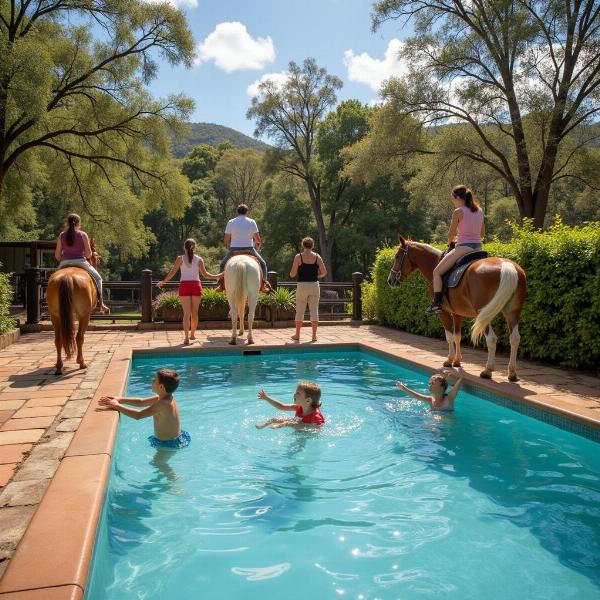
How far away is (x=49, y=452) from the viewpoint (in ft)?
12.5

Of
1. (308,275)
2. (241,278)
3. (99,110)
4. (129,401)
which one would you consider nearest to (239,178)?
(99,110)

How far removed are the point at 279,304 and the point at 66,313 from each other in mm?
8094

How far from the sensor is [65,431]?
4324 millimetres

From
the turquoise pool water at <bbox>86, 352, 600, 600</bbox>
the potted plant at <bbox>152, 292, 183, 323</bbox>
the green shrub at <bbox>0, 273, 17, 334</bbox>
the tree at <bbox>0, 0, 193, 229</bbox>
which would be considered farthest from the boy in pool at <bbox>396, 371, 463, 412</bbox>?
the tree at <bbox>0, 0, 193, 229</bbox>

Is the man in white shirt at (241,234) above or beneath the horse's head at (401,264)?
above

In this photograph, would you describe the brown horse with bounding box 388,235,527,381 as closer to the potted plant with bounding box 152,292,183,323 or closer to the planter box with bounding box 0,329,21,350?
the potted plant with bounding box 152,292,183,323

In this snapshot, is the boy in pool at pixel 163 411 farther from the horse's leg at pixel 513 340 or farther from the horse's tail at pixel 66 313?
the horse's leg at pixel 513 340

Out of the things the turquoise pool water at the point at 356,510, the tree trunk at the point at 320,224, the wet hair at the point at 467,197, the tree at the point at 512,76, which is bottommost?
the turquoise pool water at the point at 356,510

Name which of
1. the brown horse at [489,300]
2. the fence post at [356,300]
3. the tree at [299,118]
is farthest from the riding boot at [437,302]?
the tree at [299,118]

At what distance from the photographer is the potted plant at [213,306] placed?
13.9 meters

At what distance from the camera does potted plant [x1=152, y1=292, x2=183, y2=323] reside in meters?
13.5

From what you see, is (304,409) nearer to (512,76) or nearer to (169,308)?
(169,308)

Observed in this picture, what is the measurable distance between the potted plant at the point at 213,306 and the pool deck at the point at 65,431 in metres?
3.56

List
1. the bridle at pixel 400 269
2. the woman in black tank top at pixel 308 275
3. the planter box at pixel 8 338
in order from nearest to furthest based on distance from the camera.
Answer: the bridle at pixel 400 269 < the planter box at pixel 8 338 < the woman in black tank top at pixel 308 275
